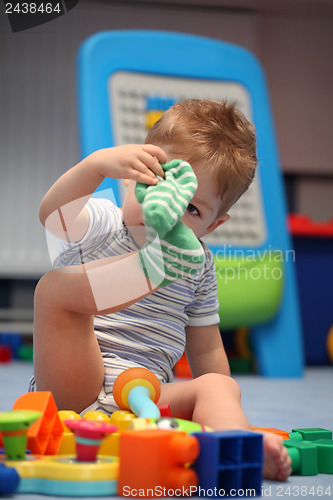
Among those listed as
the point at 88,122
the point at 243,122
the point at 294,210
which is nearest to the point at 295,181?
the point at 294,210

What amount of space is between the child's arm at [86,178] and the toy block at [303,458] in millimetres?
263

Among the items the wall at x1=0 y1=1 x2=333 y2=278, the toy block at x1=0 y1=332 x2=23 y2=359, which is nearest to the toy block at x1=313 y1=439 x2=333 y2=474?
the toy block at x1=0 y1=332 x2=23 y2=359

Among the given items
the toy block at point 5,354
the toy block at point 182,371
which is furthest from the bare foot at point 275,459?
the toy block at point 5,354

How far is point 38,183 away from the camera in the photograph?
2.31m

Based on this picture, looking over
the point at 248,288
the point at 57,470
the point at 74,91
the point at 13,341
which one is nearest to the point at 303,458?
the point at 57,470

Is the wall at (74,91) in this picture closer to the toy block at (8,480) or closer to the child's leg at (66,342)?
the child's leg at (66,342)

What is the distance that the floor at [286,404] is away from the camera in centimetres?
51

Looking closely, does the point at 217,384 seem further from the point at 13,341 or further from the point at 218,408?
the point at 13,341

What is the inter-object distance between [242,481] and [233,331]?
1596 mm

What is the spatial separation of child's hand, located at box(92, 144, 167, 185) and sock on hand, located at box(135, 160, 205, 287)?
0.03m

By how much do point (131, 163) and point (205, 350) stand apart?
318mm

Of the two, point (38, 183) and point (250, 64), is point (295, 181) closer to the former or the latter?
point (250, 64)

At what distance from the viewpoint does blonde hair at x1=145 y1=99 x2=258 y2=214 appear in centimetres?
70

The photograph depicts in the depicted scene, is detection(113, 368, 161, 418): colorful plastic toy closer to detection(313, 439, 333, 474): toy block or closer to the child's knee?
the child's knee
